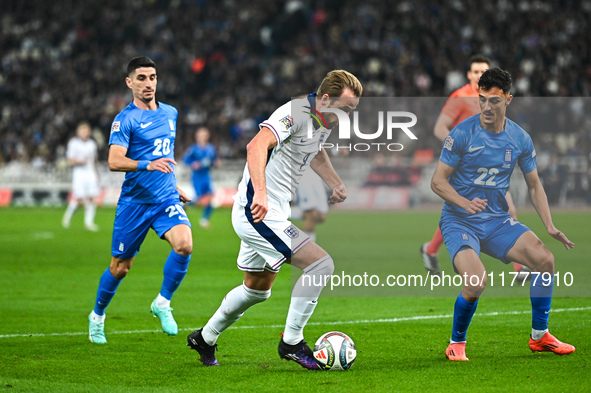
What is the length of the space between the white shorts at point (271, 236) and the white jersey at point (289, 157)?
0.38ft

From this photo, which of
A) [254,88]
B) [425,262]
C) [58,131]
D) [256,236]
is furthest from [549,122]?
[58,131]

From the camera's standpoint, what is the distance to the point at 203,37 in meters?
34.2

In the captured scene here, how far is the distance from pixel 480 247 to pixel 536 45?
2434 cm

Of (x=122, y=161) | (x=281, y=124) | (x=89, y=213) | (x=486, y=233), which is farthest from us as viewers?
(x=89, y=213)

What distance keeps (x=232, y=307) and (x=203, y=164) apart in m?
14.2

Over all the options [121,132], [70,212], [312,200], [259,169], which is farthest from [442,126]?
[70,212]

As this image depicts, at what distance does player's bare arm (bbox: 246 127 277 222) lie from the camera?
528cm

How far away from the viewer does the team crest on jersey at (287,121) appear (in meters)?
5.54

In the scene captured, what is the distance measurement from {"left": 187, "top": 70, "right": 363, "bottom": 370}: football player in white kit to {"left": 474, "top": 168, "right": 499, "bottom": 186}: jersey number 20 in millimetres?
1285

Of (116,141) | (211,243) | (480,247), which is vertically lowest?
(211,243)

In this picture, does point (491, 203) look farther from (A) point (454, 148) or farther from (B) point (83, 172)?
(B) point (83, 172)

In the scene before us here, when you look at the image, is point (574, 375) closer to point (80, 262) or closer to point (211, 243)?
point (80, 262)

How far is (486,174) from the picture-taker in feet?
20.7

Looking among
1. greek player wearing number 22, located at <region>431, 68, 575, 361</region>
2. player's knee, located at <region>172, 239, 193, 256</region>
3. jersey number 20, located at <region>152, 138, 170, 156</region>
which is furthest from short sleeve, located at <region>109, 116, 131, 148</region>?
greek player wearing number 22, located at <region>431, 68, 575, 361</region>
